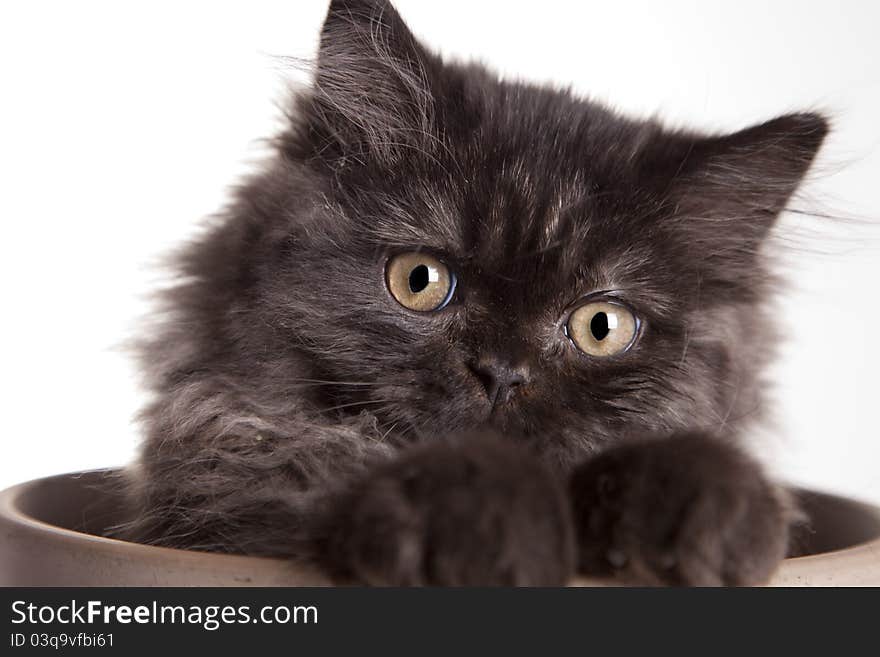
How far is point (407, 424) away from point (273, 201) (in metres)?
0.58

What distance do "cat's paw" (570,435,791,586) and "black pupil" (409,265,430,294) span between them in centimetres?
55

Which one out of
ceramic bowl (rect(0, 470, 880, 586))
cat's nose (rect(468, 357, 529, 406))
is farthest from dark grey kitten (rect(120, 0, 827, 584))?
ceramic bowl (rect(0, 470, 880, 586))

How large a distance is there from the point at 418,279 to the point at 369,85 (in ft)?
1.61

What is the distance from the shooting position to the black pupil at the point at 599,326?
5.41ft

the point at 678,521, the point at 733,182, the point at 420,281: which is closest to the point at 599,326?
the point at 420,281

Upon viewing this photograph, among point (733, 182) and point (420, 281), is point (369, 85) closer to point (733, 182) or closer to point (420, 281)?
point (420, 281)

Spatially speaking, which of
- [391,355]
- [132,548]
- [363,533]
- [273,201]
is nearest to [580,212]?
[391,355]

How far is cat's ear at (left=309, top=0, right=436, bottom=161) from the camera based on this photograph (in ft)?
5.94

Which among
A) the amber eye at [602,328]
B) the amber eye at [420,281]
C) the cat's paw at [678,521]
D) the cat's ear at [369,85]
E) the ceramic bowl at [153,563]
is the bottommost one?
the ceramic bowl at [153,563]

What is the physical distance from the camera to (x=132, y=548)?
122cm

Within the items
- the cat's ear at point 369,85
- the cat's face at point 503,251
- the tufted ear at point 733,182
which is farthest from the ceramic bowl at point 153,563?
the cat's ear at point 369,85

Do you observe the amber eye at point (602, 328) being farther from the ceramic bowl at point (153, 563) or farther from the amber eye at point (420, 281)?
the ceramic bowl at point (153, 563)

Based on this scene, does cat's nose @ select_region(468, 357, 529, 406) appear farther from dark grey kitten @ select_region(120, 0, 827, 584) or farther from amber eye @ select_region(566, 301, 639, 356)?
amber eye @ select_region(566, 301, 639, 356)

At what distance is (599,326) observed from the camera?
1655 mm
